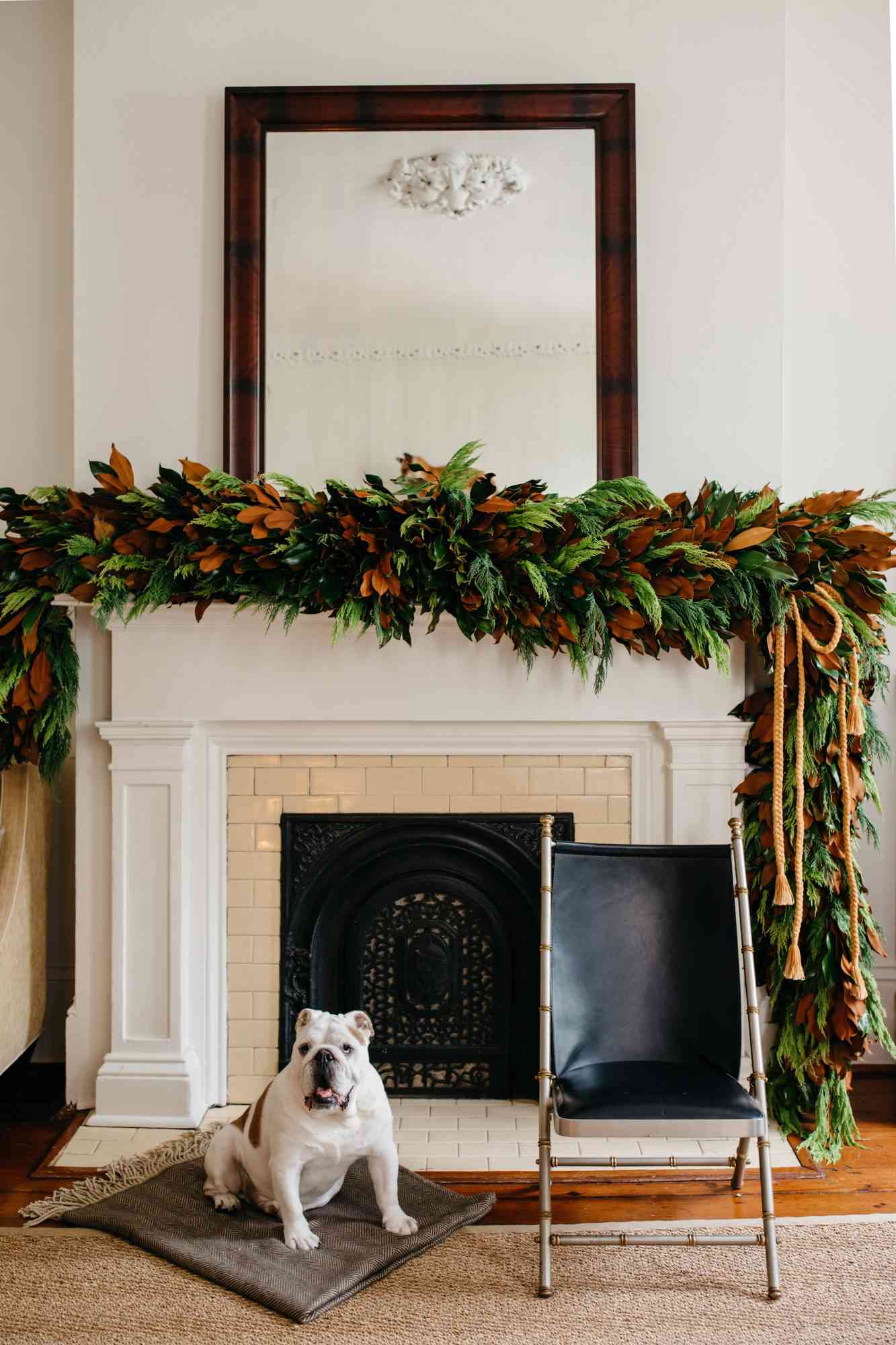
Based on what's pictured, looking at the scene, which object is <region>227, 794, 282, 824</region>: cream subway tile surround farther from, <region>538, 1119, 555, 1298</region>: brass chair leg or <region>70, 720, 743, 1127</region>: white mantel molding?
<region>538, 1119, 555, 1298</region>: brass chair leg

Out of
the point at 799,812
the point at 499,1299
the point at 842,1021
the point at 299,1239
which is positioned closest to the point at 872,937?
the point at 842,1021

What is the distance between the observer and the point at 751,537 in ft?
8.50

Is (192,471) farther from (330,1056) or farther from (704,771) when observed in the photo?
(704,771)

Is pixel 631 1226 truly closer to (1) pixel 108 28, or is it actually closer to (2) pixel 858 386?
(2) pixel 858 386

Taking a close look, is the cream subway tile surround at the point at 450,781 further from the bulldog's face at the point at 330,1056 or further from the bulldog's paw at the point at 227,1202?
the bulldog's paw at the point at 227,1202

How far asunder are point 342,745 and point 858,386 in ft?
6.33

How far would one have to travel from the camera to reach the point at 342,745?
2.88 m

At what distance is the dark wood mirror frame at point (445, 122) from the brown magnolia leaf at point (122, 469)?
272 mm

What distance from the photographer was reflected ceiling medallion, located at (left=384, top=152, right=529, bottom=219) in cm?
288

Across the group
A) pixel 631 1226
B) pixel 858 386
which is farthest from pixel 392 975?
pixel 858 386

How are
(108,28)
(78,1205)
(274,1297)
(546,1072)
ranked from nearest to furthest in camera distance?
(274,1297) < (546,1072) < (78,1205) < (108,28)

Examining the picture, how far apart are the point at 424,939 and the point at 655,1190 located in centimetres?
88

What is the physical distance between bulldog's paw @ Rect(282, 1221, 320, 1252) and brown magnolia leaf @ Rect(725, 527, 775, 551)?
6.19ft

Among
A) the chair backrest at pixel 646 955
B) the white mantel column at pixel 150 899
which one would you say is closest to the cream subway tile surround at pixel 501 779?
the chair backrest at pixel 646 955
